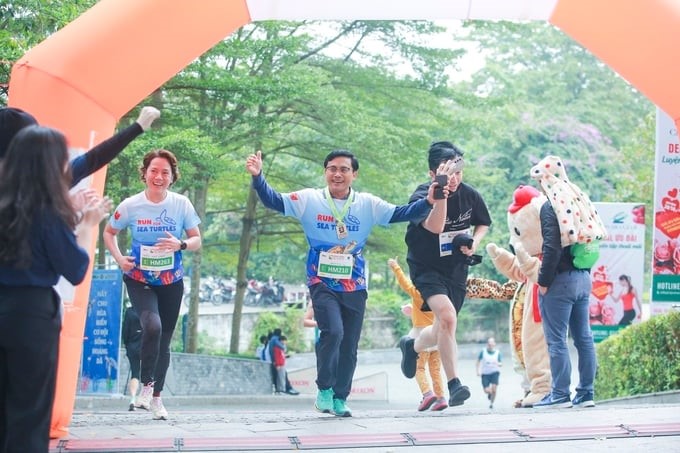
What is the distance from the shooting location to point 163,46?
748 centimetres

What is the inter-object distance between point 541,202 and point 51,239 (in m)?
6.18

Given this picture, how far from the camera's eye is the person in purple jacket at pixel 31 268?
15.6 feet

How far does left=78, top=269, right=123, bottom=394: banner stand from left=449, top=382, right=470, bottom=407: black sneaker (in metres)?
9.48

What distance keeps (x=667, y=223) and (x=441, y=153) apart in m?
5.51

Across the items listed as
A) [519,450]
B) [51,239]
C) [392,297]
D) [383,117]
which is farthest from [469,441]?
[392,297]

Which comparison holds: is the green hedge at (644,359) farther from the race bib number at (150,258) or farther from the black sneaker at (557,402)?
the race bib number at (150,258)

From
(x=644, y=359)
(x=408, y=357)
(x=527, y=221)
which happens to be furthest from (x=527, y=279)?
(x=644, y=359)

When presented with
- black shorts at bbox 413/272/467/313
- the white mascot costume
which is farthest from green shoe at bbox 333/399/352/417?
the white mascot costume

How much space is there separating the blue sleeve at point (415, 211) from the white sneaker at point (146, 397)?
91.7 inches

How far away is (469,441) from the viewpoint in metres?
6.78

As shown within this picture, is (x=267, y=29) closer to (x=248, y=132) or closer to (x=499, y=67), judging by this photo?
(x=248, y=132)

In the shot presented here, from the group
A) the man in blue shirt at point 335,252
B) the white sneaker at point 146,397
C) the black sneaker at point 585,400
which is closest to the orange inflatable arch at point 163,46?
the man in blue shirt at point 335,252

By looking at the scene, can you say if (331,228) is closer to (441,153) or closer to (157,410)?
(441,153)

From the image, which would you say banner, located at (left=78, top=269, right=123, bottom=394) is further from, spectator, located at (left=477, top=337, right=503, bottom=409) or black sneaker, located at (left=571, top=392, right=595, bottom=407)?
black sneaker, located at (left=571, top=392, right=595, bottom=407)
